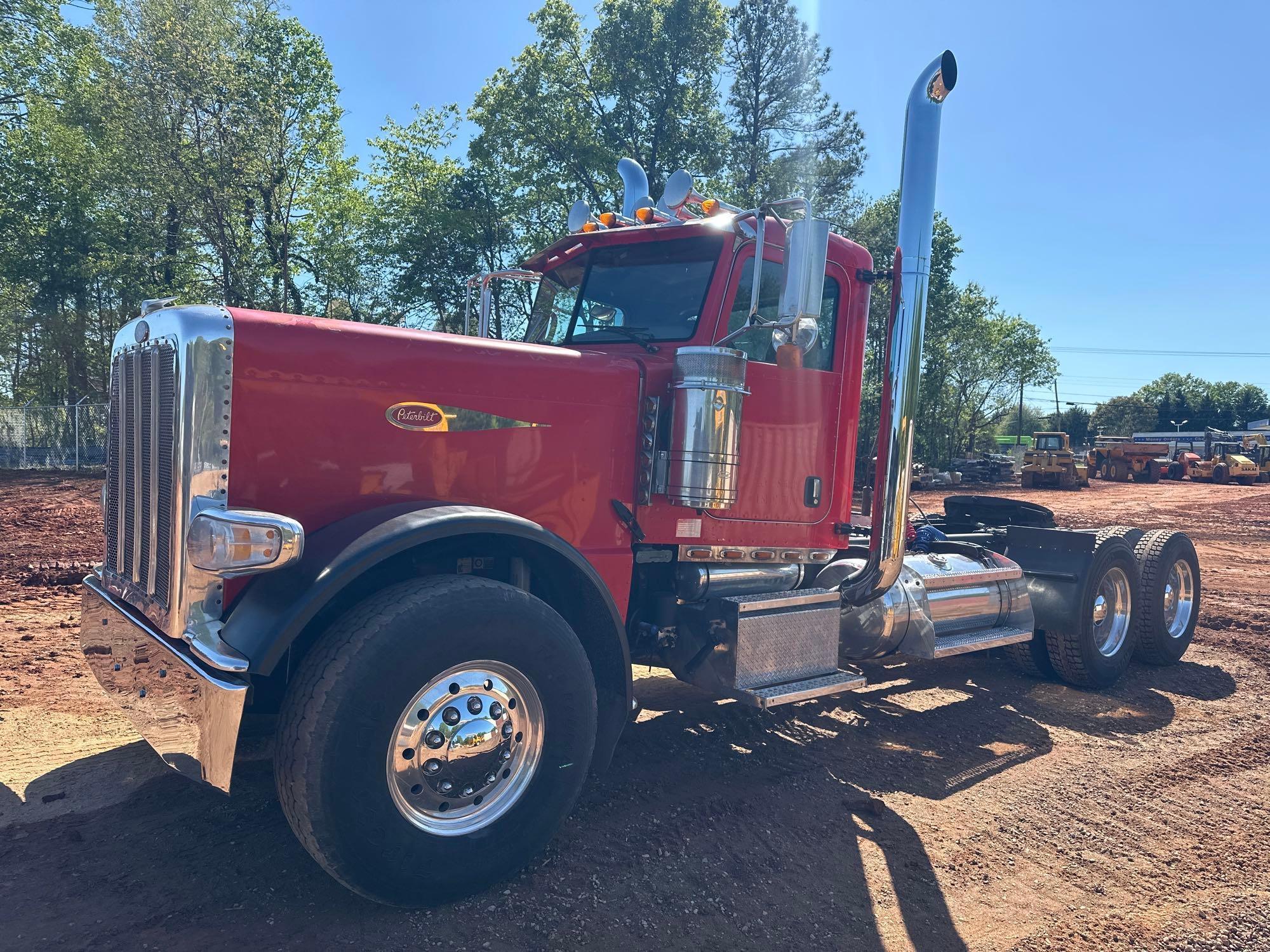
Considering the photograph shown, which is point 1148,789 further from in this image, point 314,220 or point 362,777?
point 314,220

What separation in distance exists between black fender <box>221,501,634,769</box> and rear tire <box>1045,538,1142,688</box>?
3.98m

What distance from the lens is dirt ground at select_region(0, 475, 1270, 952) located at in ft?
9.07

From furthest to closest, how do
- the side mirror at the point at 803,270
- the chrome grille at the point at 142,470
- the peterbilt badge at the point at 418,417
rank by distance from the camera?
the side mirror at the point at 803,270, the peterbilt badge at the point at 418,417, the chrome grille at the point at 142,470

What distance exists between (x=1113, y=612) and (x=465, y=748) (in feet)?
18.0

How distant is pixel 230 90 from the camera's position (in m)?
20.3

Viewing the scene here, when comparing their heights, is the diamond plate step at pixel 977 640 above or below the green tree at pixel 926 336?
below

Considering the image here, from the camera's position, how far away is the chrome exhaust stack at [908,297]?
14.5 feet

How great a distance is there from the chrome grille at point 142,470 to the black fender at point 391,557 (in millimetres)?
419

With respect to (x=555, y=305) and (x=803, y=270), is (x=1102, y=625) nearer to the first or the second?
(x=803, y=270)

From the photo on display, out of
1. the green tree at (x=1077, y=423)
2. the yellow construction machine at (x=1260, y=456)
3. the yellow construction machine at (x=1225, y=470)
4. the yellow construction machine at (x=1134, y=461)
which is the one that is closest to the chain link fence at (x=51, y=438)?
the yellow construction machine at (x=1134, y=461)

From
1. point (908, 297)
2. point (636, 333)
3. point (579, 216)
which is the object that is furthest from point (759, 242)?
point (579, 216)

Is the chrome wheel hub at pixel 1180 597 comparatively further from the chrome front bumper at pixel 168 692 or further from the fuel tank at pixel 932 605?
the chrome front bumper at pixel 168 692

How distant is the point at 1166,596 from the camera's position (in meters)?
6.73

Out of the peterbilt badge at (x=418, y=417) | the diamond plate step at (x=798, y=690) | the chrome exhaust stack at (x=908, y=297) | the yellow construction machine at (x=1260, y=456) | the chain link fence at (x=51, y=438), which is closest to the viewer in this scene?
the peterbilt badge at (x=418, y=417)
